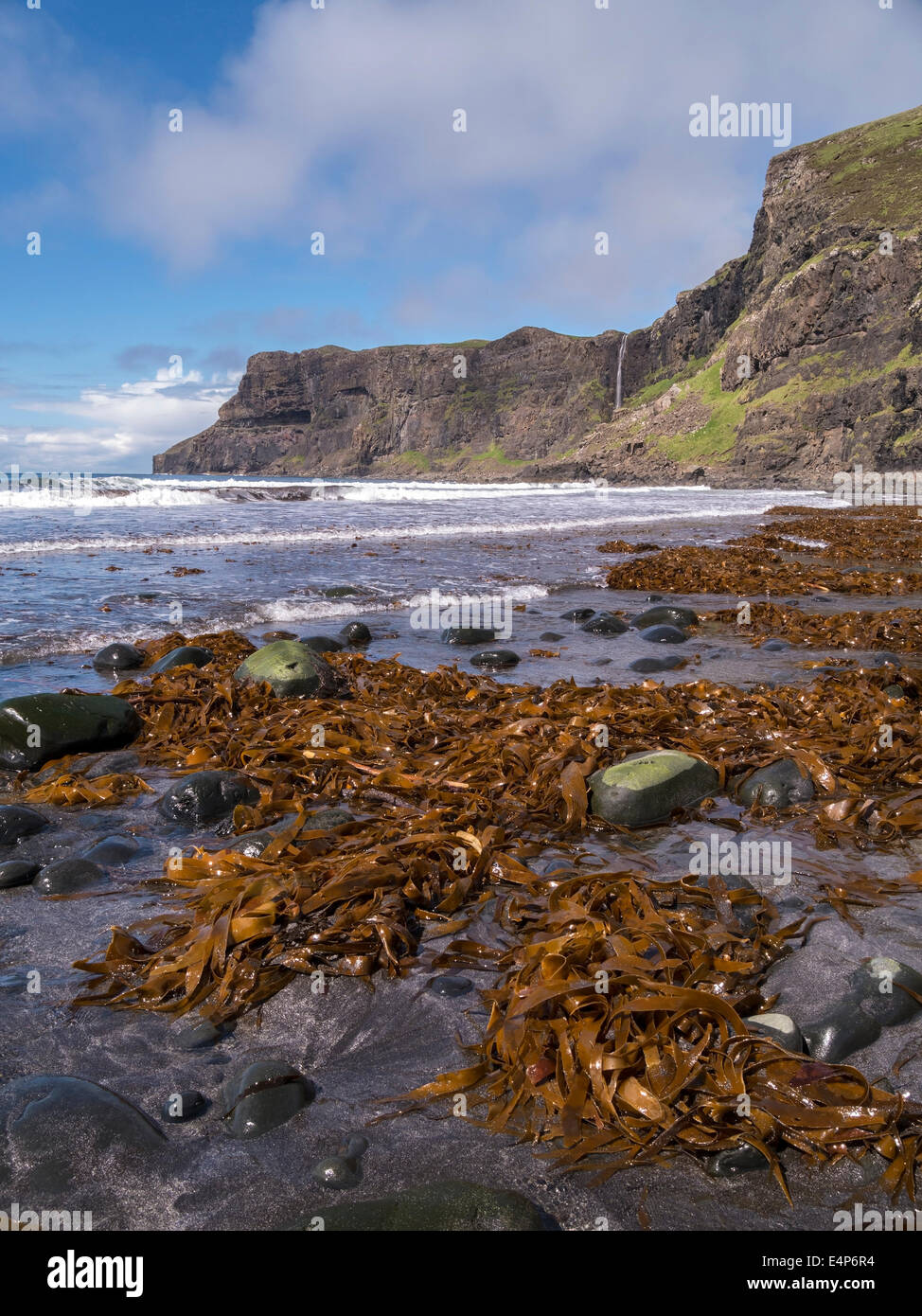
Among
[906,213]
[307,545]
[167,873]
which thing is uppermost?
[906,213]

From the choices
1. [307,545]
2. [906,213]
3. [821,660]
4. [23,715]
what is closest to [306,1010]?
[23,715]

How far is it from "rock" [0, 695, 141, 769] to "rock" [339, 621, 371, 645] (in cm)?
308

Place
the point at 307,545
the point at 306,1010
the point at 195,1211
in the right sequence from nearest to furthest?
the point at 195,1211 → the point at 306,1010 → the point at 307,545

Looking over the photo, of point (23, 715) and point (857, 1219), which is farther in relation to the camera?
point (23, 715)

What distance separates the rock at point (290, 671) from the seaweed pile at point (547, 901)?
0.42m

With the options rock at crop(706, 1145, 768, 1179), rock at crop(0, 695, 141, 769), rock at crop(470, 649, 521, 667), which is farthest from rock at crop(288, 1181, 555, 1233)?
rock at crop(470, 649, 521, 667)

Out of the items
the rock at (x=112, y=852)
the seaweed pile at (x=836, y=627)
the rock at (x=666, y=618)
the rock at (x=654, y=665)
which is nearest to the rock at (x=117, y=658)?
the rock at (x=112, y=852)

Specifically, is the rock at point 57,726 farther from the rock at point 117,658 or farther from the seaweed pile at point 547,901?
the rock at point 117,658

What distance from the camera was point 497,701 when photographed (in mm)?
5328

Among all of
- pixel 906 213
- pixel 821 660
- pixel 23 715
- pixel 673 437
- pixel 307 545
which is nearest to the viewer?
pixel 23 715

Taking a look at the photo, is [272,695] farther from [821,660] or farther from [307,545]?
[307,545]

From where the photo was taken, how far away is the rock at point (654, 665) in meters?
6.37

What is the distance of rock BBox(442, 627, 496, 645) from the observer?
25.1 ft

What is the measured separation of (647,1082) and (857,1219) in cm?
48
